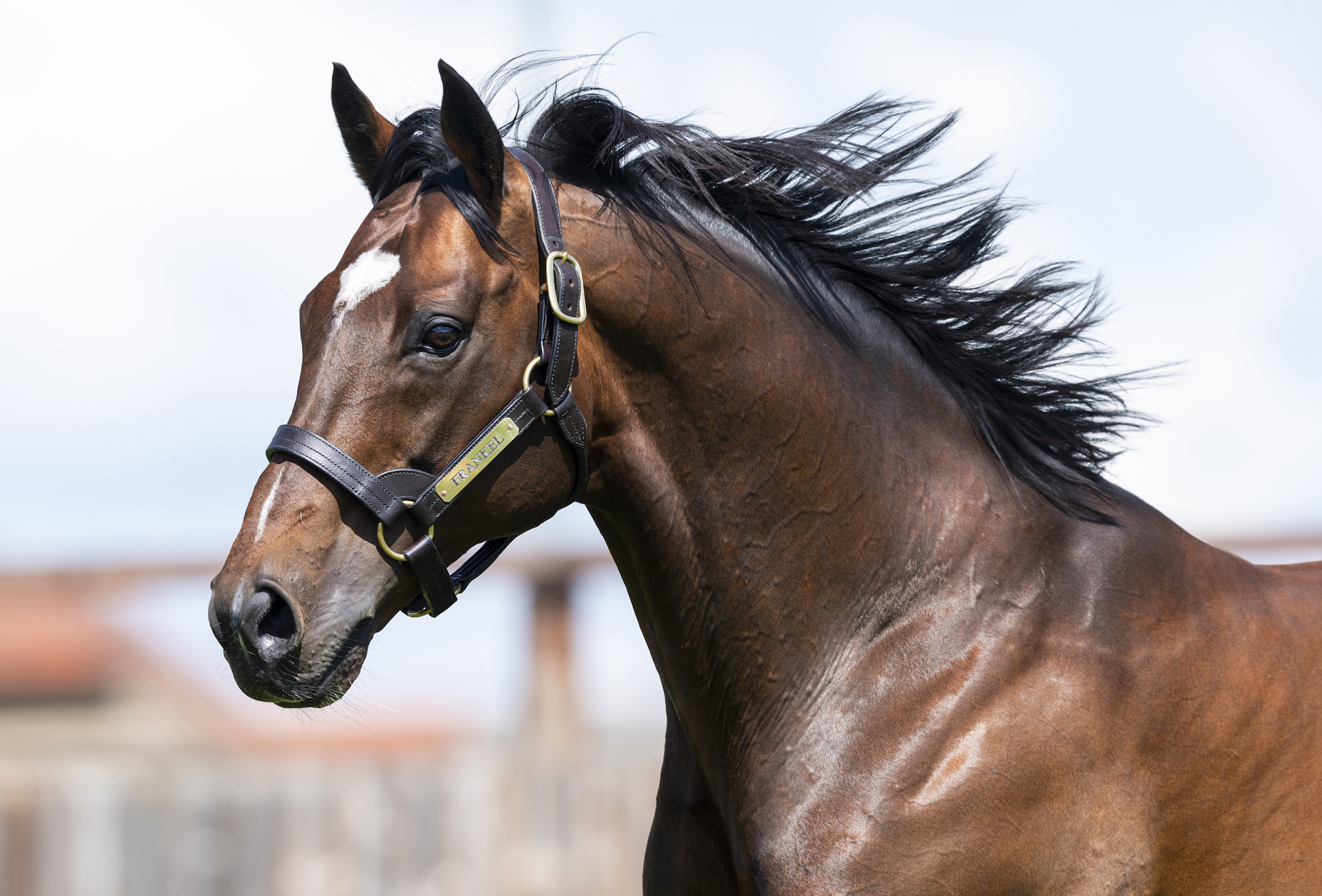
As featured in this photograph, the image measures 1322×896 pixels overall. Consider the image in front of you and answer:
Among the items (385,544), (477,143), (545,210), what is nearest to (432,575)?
(385,544)

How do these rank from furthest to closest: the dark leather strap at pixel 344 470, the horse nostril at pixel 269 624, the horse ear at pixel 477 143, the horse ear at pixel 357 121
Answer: the horse ear at pixel 357 121 < the horse ear at pixel 477 143 < the dark leather strap at pixel 344 470 < the horse nostril at pixel 269 624

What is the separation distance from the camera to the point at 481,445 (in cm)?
274

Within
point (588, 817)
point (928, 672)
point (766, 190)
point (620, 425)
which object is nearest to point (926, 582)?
point (928, 672)

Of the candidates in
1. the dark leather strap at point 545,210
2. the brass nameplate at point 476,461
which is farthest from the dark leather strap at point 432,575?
the dark leather strap at point 545,210

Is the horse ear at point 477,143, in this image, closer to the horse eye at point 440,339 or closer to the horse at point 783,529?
the horse at point 783,529

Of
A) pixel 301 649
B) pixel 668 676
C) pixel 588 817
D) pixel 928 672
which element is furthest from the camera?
pixel 588 817

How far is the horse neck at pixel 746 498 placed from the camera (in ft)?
9.48

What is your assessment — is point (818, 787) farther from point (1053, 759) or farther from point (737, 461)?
point (737, 461)

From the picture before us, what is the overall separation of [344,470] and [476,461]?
29 centimetres

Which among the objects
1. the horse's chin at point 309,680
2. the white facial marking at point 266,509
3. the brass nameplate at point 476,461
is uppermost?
the brass nameplate at point 476,461

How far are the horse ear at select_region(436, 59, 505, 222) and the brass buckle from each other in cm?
17

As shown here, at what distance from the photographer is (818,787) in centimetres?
267

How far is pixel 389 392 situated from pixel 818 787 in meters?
1.28

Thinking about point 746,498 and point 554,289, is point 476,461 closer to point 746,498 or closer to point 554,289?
point 554,289
